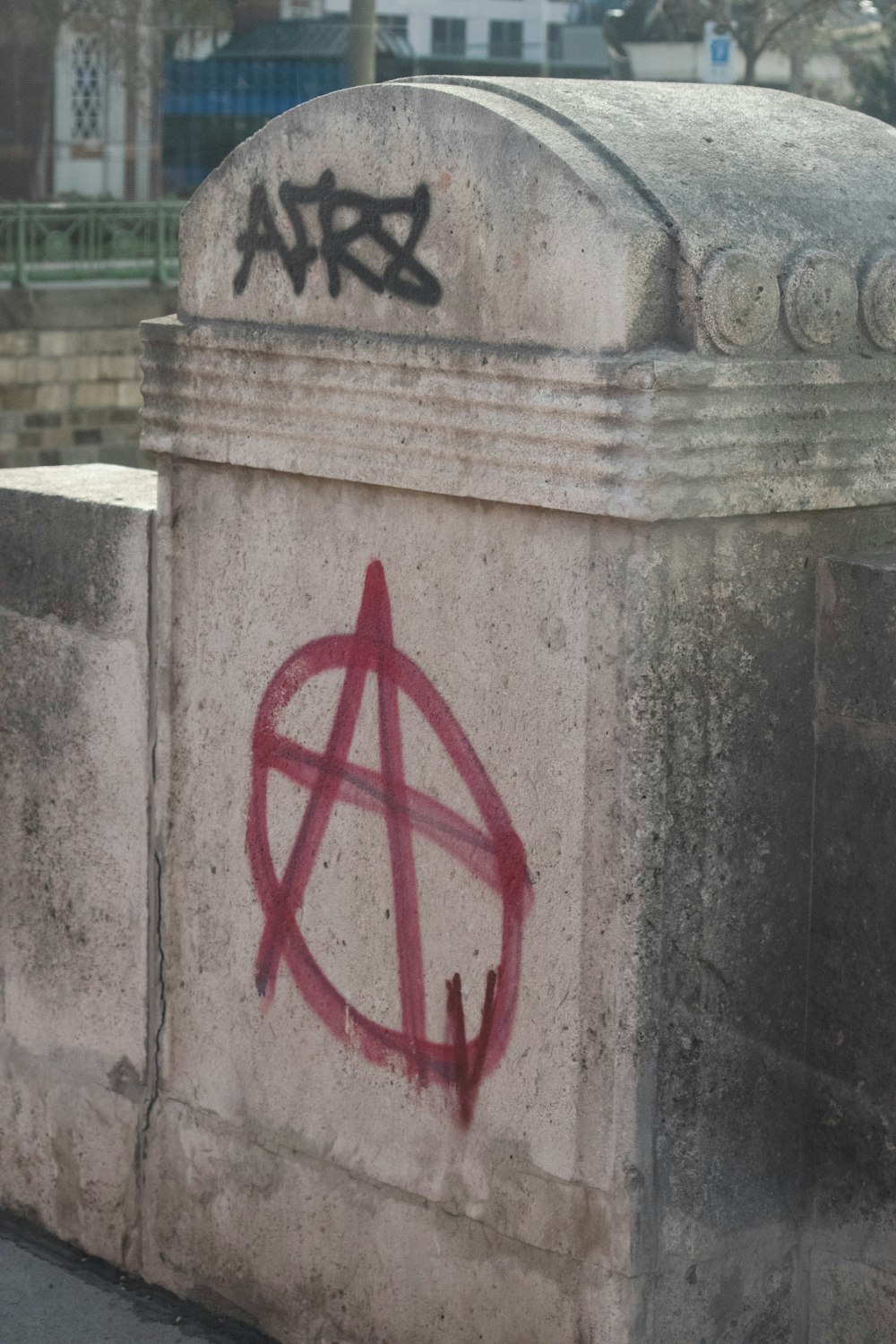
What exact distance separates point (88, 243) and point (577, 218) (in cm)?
2204

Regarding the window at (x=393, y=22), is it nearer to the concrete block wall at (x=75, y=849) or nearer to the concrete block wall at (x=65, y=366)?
the concrete block wall at (x=65, y=366)

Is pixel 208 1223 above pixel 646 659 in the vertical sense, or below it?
below

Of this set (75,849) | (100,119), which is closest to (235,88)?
(100,119)

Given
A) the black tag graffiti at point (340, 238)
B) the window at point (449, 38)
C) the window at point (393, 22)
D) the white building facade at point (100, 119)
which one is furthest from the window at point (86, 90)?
the black tag graffiti at point (340, 238)

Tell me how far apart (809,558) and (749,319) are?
0.41 m

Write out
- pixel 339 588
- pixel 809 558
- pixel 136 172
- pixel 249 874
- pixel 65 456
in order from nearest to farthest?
1. pixel 809 558
2. pixel 339 588
3. pixel 249 874
4. pixel 65 456
5. pixel 136 172

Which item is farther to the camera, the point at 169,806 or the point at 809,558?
the point at 169,806

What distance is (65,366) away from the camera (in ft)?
77.7

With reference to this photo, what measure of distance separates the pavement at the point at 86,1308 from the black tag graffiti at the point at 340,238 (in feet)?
6.24

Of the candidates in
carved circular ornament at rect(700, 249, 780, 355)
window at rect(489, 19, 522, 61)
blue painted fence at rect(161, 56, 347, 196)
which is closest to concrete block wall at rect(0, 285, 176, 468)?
blue painted fence at rect(161, 56, 347, 196)

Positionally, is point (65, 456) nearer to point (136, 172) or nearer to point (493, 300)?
point (136, 172)

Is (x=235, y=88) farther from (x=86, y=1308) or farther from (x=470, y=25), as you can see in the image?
(x=86, y=1308)

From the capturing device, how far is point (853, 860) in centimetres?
318

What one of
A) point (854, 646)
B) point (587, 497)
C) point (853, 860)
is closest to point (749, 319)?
point (587, 497)
